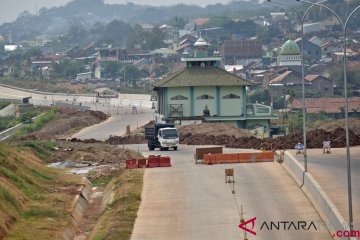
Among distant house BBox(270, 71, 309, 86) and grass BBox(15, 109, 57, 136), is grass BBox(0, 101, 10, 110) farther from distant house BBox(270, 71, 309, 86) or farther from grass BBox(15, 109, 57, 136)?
distant house BBox(270, 71, 309, 86)

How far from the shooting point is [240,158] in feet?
201

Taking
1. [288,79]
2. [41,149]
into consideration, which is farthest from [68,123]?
[288,79]

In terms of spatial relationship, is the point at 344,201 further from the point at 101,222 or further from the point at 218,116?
the point at 218,116

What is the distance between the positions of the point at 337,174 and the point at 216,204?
7.39 meters

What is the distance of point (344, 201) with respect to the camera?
145ft

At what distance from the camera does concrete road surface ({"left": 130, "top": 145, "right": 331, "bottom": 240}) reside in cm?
4106

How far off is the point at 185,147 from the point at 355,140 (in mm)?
11199

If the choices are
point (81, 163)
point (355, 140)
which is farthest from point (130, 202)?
point (355, 140)

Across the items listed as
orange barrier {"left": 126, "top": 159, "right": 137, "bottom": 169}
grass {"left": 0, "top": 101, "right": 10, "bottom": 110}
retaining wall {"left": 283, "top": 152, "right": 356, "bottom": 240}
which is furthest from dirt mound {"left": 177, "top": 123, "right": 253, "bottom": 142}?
grass {"left": 0, "top": 101, "right": 10, "bottom": 110}

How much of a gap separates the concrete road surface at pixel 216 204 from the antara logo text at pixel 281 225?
0.20m

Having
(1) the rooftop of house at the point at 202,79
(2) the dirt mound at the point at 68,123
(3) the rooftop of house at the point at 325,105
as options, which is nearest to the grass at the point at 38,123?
(2) the dirt mound at the point at 68,123

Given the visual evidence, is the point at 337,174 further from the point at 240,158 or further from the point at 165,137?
the point at 165,137

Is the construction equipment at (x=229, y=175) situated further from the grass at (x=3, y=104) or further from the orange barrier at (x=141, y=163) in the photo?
the grass at (x=3, y=104)

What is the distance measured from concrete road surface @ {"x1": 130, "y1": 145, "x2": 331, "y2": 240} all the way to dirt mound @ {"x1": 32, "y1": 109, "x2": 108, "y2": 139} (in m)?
35.5
